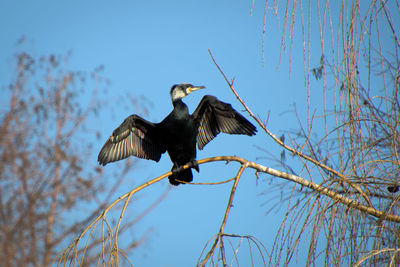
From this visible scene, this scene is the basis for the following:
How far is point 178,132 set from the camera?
104 inches

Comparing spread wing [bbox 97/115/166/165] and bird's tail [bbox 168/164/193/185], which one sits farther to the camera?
spread wing [bbox 97/115/166/165]

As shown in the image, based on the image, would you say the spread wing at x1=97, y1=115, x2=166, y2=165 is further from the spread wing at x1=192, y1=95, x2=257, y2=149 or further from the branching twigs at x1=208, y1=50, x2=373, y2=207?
the branching twigs at x1=208, y1=50, x2=373, y2=207

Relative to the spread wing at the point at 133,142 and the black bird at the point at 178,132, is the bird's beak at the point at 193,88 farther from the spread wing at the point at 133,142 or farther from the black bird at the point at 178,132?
the spread wing at the point at 133,142

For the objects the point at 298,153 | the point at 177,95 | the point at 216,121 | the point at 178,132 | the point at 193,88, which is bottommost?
the point at 298,153

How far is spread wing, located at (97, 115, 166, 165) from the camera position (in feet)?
9.10

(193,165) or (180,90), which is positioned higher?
(180,90)

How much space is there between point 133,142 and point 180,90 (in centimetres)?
51

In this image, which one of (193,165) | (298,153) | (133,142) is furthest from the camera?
(133,142)

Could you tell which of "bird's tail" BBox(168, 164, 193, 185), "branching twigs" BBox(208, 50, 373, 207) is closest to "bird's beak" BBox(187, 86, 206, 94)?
"bird's tail" BBox(168, 164, 193, 185)

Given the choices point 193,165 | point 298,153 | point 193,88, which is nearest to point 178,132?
point 193,165

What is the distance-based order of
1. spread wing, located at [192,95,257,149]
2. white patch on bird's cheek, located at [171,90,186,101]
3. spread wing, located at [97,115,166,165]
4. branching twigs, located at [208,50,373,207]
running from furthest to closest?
white patch on bird's cheek, located at [171,90,186,101] < spread wing, located at [97,115,166,165] < spread wing, located at [192,95,257,149] < branching twigs, located at [208,50,373,207]

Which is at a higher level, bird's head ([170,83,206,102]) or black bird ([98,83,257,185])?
bird's head ([170,83,206,102])

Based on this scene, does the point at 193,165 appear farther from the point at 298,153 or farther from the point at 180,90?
the point at 298,153

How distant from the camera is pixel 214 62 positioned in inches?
56.7
